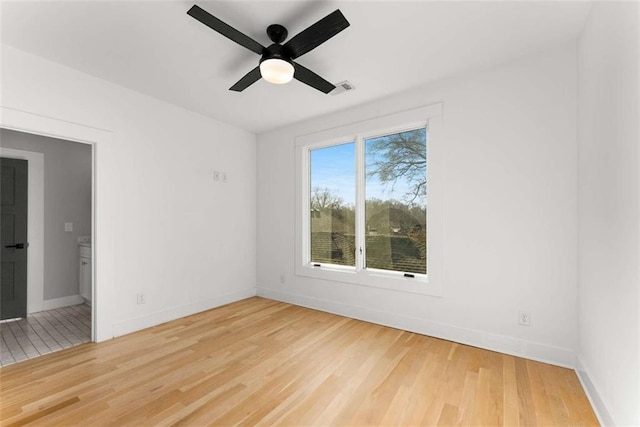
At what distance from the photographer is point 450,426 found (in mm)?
1748

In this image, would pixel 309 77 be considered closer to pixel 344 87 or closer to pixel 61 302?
pixel 344 87

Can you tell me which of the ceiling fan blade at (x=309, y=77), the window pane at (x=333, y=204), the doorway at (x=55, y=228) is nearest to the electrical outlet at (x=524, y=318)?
the window pane at (x=333, y=204)

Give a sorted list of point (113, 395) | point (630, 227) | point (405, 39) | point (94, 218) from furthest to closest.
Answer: point (94, 218), point (405, 39), point (113, 395), point (630, 227)

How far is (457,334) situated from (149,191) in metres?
3.81

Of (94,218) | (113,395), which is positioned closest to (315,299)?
(113,395)

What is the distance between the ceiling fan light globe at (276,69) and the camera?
83.4 inches

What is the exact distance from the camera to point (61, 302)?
13.9ft

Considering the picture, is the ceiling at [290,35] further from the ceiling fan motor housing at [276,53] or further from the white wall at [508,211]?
the white wall at [508,211]

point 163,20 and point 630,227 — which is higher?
point 163,20

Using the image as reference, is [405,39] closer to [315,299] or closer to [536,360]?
[536,360]

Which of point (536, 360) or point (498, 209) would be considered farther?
point (498, 209)

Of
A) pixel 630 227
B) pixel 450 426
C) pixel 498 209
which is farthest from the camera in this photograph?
pixel 498 209

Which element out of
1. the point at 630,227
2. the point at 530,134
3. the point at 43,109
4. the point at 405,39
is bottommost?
the point at 630,227

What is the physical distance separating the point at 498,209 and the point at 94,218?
408 centimetres
